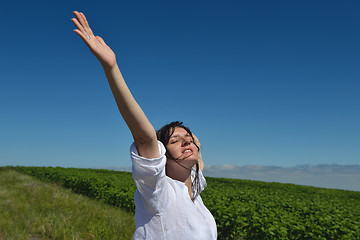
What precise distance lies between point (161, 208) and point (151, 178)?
0.26 metres

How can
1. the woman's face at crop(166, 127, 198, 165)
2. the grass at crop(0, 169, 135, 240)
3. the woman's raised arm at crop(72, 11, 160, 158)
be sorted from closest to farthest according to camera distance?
1. the woman's raised arm at crop(72, 11, 160, 158)
2. the woman's face at crop(166, 127, 198, 165)
3. the grass at crop(0, 169, 135, 240)

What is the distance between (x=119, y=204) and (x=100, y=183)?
10.0 feet

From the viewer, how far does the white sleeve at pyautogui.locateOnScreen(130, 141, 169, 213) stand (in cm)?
165

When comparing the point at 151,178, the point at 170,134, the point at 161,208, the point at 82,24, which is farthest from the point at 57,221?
the point at 82,24

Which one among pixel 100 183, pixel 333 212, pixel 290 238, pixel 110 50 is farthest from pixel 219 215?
pixel 100 183

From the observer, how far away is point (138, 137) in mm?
1658

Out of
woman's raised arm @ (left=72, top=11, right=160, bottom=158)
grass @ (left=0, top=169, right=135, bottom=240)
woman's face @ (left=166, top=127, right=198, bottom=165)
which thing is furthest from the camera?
grass @ (left=0, top=169, right=135, bottom=240)

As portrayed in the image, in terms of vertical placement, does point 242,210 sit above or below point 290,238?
above

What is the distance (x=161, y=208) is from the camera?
182 cm

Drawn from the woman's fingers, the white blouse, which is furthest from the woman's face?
the woman's fingers

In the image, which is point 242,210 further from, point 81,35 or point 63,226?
point 81,35

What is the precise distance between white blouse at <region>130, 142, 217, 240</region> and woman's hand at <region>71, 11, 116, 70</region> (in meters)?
0.51

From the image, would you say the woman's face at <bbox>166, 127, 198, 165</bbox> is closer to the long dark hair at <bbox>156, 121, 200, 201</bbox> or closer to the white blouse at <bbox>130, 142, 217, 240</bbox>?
the long dark hair at <bbox>156, 121, 200, 201</bbox>

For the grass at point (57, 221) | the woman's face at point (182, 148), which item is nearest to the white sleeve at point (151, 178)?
the woman's face at point (182, 148)
